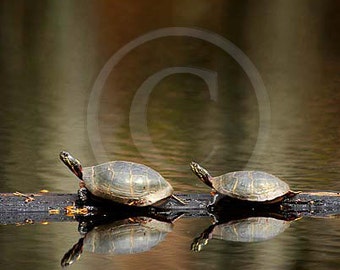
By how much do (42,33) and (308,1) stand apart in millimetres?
13769

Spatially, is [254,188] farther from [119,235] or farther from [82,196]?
[82,196]

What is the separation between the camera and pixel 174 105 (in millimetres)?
20766

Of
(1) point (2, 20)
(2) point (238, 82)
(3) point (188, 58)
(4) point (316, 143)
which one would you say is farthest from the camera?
(1) point (2, 20)

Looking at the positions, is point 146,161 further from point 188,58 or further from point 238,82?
point 188,58

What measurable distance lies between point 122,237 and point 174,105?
33.5 feet

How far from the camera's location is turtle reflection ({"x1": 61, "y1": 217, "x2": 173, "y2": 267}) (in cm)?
1016

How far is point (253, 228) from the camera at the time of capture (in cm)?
1106

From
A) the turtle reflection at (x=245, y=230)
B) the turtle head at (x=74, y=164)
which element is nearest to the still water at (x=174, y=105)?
the turtle reflection at (x=245, y=230)

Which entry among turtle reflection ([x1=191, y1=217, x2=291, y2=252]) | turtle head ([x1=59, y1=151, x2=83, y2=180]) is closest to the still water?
turtle reflection ([x1=191, y1=217, x2=291, y2=252])

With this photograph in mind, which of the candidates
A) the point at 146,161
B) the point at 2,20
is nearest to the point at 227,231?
the point at 146,161

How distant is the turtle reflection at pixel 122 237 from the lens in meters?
10.2

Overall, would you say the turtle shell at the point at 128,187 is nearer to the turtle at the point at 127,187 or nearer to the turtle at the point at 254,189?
the turtle at the point at 127,187

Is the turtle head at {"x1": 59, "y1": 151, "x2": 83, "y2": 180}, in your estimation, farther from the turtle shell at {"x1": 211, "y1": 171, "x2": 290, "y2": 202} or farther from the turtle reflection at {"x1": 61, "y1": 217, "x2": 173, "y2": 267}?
the turtle shell at {"x1": 211, "y1": 171, "x2": 290, "y2": 202}

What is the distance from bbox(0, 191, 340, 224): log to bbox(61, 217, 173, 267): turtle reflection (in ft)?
0.80
